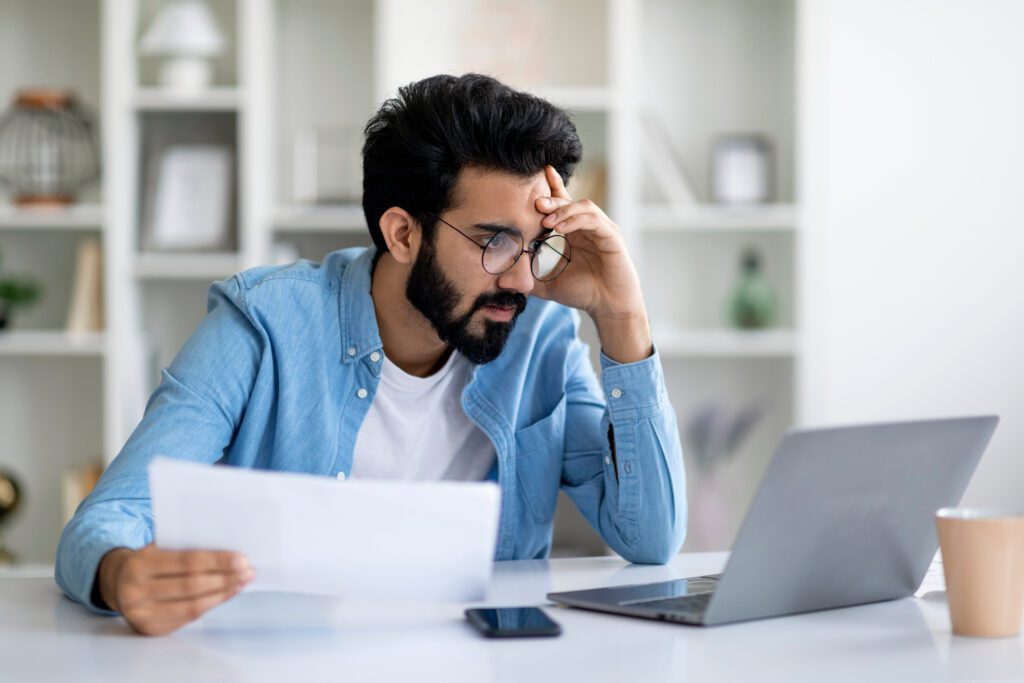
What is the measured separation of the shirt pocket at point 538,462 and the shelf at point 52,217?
1.91 metres

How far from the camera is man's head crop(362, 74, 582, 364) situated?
158cm

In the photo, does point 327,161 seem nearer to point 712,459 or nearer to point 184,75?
point 184,75

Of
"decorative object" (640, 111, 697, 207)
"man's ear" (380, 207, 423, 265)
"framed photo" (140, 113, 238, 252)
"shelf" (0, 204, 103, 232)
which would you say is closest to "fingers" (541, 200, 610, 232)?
"man's ear" (380, 207, 423, 265)

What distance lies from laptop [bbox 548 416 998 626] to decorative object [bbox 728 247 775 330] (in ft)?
6.70

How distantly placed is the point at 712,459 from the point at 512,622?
2332 mm

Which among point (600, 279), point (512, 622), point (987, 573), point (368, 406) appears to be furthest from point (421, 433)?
point (987, 573)

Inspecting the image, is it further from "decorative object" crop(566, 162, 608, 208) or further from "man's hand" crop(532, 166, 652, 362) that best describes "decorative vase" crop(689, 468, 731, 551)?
"man's hand" crop(532, 166, 652, 362)

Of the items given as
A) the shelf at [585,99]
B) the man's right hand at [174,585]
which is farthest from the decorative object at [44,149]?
the man's right hand at [174,585]

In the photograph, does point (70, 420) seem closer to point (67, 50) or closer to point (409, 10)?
point (67, 50)

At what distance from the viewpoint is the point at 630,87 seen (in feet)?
10.1

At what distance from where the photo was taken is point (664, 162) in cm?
318

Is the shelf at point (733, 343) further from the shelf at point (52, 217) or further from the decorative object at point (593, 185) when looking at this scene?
the shelf at point (52, 217)

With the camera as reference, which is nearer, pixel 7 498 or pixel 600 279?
pixel 600 279

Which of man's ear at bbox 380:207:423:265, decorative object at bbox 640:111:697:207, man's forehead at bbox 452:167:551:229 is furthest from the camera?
decorative object at bbox 640:111:697:207
